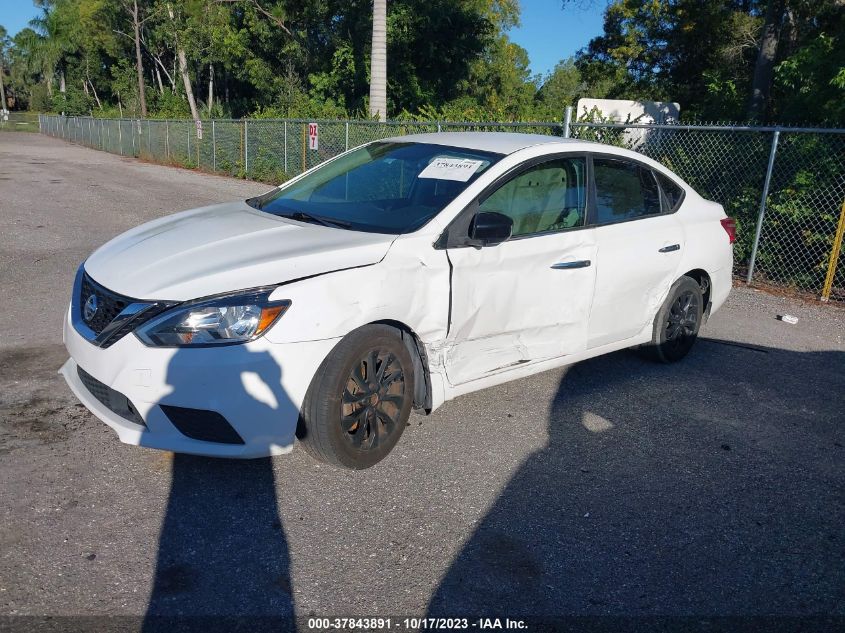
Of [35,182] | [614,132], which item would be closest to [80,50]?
[35,182]

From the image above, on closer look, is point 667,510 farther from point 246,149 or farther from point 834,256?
point 246,149

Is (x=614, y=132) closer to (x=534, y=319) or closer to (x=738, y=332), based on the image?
(x=738, y=332)

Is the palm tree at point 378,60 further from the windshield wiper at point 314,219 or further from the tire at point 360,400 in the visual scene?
the tire at point 360,400

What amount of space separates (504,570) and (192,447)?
4.81ft

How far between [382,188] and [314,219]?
0.65 meters

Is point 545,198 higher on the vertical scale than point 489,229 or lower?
higher

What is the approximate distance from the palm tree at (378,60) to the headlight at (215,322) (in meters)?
14.3

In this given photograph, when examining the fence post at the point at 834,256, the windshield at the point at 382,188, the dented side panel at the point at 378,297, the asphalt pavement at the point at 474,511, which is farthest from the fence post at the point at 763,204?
the dented side panel at the point at 378,297

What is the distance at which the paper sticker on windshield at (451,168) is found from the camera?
423 centimetres

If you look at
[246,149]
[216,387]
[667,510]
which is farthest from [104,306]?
[246,149]

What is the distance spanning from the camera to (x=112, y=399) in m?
3.39

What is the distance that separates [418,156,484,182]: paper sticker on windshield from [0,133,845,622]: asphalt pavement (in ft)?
4.82

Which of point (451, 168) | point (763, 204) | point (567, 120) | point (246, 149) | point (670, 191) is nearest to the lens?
point (451, 168)

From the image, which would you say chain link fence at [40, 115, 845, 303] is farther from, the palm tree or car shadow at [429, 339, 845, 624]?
the palm tree
